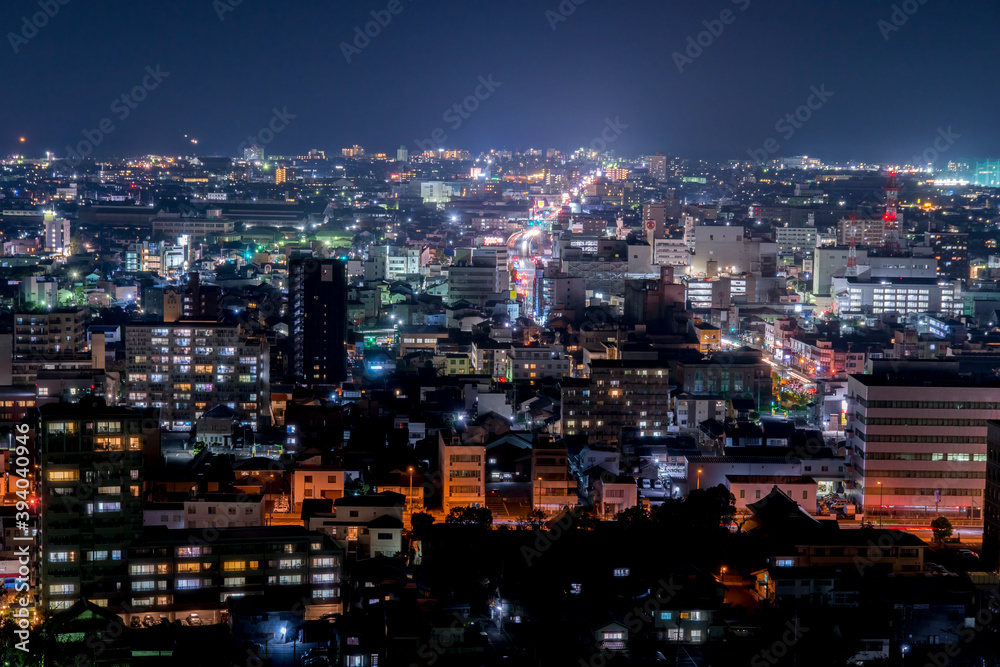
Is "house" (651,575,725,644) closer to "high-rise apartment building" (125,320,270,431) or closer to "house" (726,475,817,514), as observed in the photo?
"house" (726,475,817,514)

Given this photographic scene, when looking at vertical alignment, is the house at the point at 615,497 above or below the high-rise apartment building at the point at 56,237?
below

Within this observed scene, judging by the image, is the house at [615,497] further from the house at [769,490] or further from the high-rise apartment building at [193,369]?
the high-rise apartment building at [193,369]

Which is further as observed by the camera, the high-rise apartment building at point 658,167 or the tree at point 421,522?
the high-rise apartment building at point 658,167

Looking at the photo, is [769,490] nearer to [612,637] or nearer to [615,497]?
[615,497]

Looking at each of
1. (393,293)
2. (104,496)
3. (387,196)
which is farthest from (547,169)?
(104,496)

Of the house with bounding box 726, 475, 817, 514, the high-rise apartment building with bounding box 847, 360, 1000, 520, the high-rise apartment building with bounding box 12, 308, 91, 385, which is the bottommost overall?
the house with bounding box 726, 475, 817, 514

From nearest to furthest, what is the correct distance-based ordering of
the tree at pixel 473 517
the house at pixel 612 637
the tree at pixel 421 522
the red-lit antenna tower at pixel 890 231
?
1. the house at pixel 612 637
2. the tree at pixel 421 522
3. the tree at pixel 473 517
4. the red-lit antenna tower at pixel 890 231

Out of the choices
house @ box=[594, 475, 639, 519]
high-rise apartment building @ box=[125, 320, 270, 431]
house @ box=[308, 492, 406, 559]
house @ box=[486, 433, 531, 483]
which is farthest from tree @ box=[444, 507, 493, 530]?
high-rise apartment building @ box=[125, 320, 270, 431]

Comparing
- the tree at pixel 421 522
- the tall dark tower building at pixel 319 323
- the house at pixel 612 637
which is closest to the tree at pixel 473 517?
the tree at pixel 421 522
